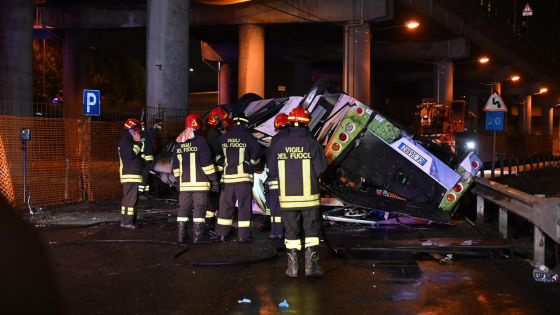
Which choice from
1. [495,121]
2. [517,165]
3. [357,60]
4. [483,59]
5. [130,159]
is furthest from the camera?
[483,59]

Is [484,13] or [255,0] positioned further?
[484,13]

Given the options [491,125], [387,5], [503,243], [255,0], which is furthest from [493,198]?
[255,0]

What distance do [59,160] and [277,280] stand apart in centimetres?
764

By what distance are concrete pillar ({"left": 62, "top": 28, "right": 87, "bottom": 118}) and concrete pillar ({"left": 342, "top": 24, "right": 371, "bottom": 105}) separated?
576 inches

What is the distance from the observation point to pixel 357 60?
28688 millimetres

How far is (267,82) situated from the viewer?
53.7 m

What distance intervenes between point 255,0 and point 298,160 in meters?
23.0

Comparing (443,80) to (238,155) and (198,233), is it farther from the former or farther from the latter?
(198,233)

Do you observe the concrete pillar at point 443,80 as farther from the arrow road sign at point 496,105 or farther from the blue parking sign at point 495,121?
the arrow road sign at point 496,105

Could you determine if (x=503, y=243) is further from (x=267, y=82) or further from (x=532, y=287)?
(x=267, y=82)

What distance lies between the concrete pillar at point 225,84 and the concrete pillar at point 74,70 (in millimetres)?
8042

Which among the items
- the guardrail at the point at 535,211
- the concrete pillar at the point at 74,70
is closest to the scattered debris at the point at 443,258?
the guardrail at the point at 535,211

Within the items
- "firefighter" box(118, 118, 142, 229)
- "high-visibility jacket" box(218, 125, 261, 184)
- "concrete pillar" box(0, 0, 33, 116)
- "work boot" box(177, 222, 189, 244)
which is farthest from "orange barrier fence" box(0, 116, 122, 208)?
"concrete pillar" box(0, 0, 33, 116)

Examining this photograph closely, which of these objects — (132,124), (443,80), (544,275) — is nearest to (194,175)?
(132,124)
